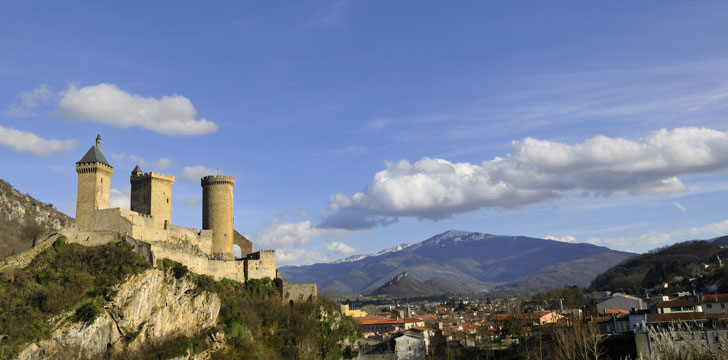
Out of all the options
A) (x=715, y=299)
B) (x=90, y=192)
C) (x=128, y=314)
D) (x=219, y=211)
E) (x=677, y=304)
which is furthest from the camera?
(x=715, y=299)

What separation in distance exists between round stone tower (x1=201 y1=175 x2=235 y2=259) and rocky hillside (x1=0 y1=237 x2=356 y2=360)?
18.5ft

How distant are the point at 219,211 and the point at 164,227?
8.97 meters

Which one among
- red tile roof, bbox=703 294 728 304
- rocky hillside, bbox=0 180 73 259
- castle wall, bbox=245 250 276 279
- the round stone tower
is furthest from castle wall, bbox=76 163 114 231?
red tile roof, bbox=703 294 728 304

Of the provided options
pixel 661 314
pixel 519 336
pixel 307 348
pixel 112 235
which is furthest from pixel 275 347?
pixel 661 314

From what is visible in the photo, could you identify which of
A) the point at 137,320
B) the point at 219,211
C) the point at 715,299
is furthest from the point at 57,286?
the point at 715,299

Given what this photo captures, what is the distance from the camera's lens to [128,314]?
58281mm

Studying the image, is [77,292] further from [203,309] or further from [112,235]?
[203,309]

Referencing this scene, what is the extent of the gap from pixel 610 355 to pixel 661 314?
1066 cm

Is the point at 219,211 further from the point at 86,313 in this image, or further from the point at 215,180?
the point at 86,313

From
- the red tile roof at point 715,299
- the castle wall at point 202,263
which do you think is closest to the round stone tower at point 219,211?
the castle wall at point 202,263

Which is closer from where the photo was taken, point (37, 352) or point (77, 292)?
point (37, 352)

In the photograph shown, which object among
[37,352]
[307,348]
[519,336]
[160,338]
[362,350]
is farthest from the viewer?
[362,350]

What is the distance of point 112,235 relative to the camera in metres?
62.5

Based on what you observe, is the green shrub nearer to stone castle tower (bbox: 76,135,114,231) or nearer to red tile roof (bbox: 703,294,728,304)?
stone castle tower (bbox: 76,135,114,231)
